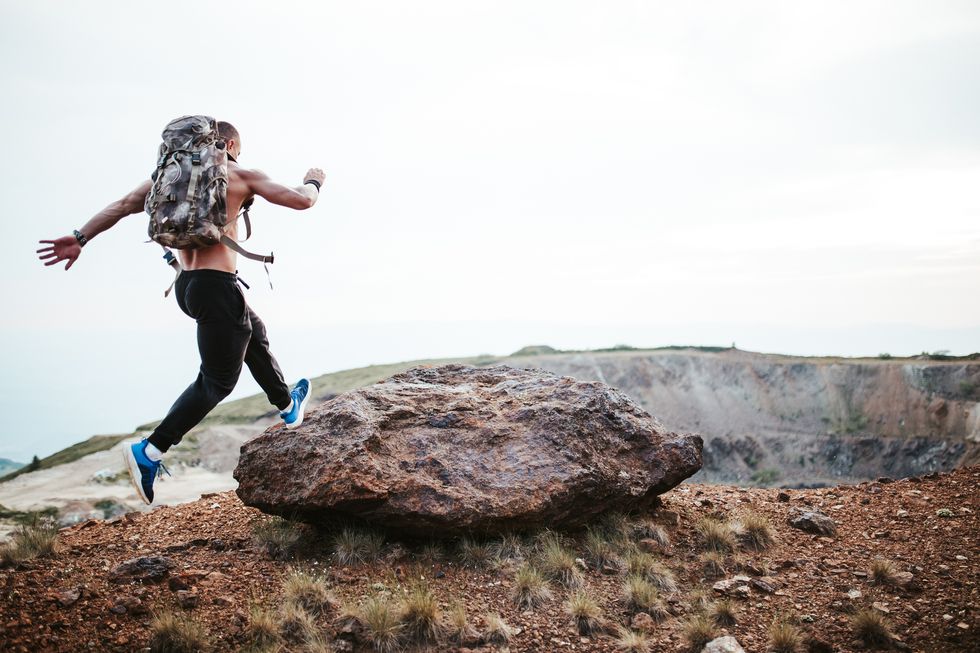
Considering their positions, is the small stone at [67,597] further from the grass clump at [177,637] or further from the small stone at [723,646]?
the small stone at [723,646]

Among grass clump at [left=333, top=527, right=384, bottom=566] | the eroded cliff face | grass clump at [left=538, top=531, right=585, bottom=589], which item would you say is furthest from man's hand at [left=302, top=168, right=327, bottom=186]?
the eroded cliff face

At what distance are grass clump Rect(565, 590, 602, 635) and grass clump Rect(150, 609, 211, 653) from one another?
2764mm

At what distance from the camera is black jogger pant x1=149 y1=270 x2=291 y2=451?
201 inches

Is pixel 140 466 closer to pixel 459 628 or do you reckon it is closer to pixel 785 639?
pixel 459 628

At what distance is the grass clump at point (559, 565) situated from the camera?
6.01 m

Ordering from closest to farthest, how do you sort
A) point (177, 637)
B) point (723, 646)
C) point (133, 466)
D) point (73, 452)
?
1. point (177, 637)
2. point (723, 646)
3. point (133, 466)
4. point (73, 452)

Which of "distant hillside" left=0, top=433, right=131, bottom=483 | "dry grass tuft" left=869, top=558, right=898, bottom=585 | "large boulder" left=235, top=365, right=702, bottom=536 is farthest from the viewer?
"distant hillside" left=0, top=433, right=131, bottom=483

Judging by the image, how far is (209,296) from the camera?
509cm

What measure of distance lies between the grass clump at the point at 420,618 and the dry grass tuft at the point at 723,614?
220 cm

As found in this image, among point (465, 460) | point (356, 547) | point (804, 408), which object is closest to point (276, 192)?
point (465, 460)

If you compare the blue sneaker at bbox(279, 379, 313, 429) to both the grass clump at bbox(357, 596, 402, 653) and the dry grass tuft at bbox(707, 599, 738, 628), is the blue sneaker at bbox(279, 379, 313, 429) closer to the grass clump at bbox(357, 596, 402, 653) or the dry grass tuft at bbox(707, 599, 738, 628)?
the grass clump at bbox(357, 596, 402, 653)

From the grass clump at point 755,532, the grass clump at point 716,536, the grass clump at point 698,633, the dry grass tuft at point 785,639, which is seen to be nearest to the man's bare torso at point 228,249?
the grass clump at point 698,633

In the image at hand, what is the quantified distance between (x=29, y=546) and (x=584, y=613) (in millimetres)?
5225

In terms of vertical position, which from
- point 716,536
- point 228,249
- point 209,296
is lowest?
point 716,536
